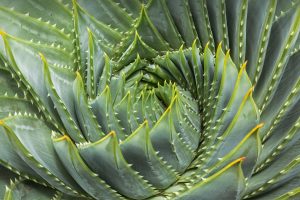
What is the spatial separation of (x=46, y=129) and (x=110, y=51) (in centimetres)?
30

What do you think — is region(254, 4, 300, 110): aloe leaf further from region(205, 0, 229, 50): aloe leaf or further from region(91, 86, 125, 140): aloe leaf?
region(91, 86, 125, 140): aloe leaf

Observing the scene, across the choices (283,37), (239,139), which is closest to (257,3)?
(283,37)

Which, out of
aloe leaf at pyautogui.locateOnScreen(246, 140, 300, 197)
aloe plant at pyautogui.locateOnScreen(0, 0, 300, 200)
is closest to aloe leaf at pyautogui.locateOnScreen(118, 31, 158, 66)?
aloe plant at pyautogui.locateOnScreen(0, 0, 300, 200)

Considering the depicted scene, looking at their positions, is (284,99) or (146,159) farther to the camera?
(284,99)

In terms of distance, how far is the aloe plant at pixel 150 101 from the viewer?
102 centimetres

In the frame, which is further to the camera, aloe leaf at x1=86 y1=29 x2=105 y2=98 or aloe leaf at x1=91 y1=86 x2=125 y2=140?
aloe leaf at x1=86 y1=29 x2=105 y2=98

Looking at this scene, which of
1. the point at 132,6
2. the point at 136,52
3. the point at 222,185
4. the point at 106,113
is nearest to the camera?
the point at 222,185

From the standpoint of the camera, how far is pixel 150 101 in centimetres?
120

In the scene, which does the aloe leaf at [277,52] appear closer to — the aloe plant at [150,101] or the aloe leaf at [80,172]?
the aloe plant at [150,101]

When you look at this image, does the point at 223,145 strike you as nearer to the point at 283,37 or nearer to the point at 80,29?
the point at 283,37

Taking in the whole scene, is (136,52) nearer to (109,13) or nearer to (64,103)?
(109,13)

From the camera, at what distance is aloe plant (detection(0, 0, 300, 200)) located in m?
1.02

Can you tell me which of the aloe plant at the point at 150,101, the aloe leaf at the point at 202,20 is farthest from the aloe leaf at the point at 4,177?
the aloe leaf at the point at 202,20

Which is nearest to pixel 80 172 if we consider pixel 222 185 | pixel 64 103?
pixel 64 103
